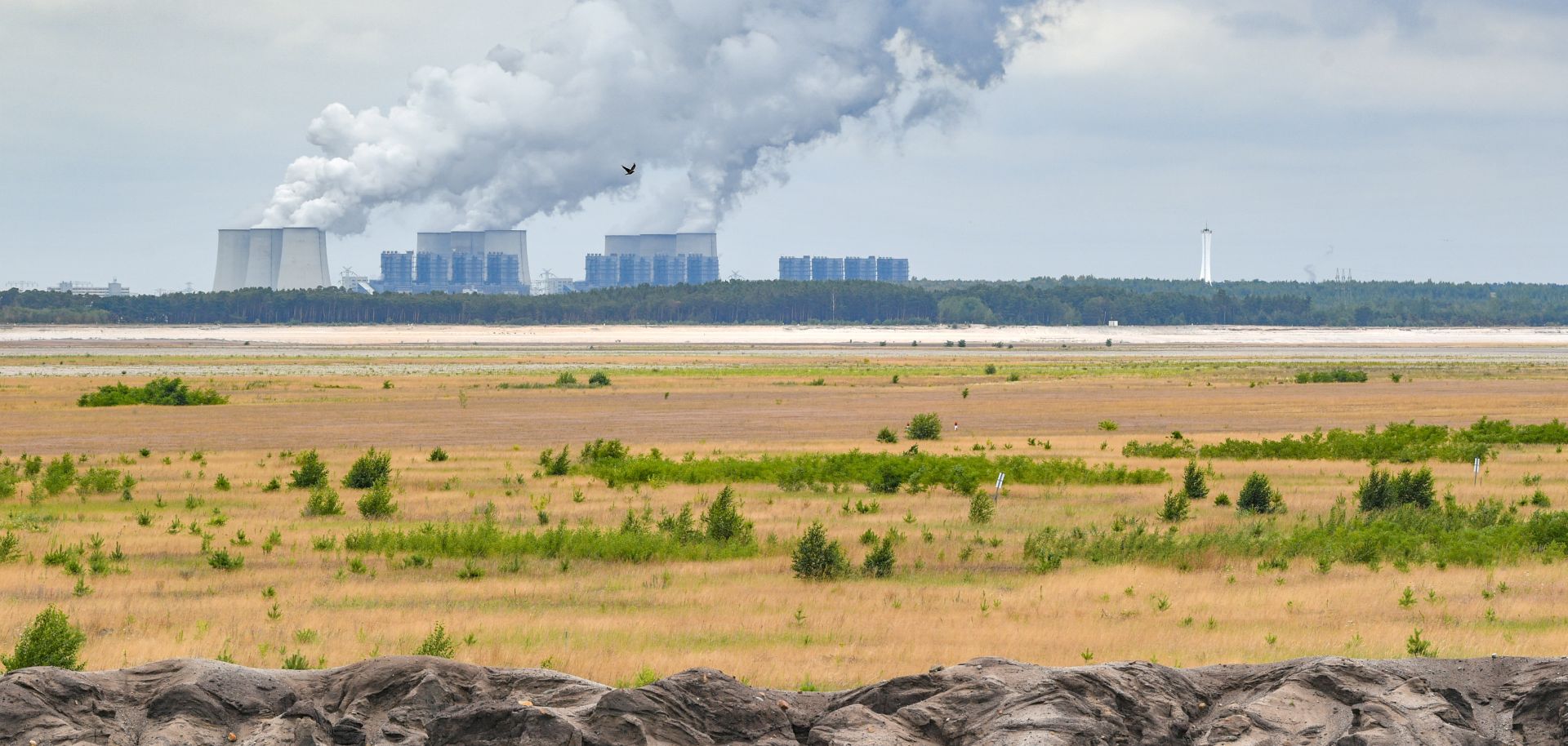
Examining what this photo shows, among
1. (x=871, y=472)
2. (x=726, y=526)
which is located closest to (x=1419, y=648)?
(x=726, y=526)

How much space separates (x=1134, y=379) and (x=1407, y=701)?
92298 millimetres

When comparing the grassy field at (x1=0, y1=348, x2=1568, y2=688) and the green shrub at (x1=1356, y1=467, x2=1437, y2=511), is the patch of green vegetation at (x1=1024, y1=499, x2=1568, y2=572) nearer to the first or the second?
the grassy field at (x1=0, y1=348, x2=1568, y2=688)

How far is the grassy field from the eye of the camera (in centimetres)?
1816

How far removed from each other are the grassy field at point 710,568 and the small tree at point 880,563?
0.72ft

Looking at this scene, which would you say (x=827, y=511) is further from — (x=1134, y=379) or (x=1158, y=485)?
(x=1134, y=379)

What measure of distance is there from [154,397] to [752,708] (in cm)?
6987

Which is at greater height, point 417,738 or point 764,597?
point 417,738

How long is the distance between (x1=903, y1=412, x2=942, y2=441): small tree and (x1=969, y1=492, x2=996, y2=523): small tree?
22.1 meters

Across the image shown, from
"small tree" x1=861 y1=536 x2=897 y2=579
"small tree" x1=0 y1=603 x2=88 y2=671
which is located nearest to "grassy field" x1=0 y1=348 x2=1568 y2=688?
"small tree" x1=861 y1=536 x2=897 y2=579

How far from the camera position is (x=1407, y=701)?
10.6 m

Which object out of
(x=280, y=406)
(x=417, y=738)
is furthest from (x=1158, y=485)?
(x=280, y=406)

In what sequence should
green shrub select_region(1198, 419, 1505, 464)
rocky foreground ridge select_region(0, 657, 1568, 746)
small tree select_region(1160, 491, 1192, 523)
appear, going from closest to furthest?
rocky foreground ridge select_region(0, 657, 1568, 746) < small tree select_region(1160, 491, 1192, 523) < green shrub select_region(1198, 419, 1505, 464)

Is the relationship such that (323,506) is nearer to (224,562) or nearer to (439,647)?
(224,562)

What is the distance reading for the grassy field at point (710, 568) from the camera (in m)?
18.2
